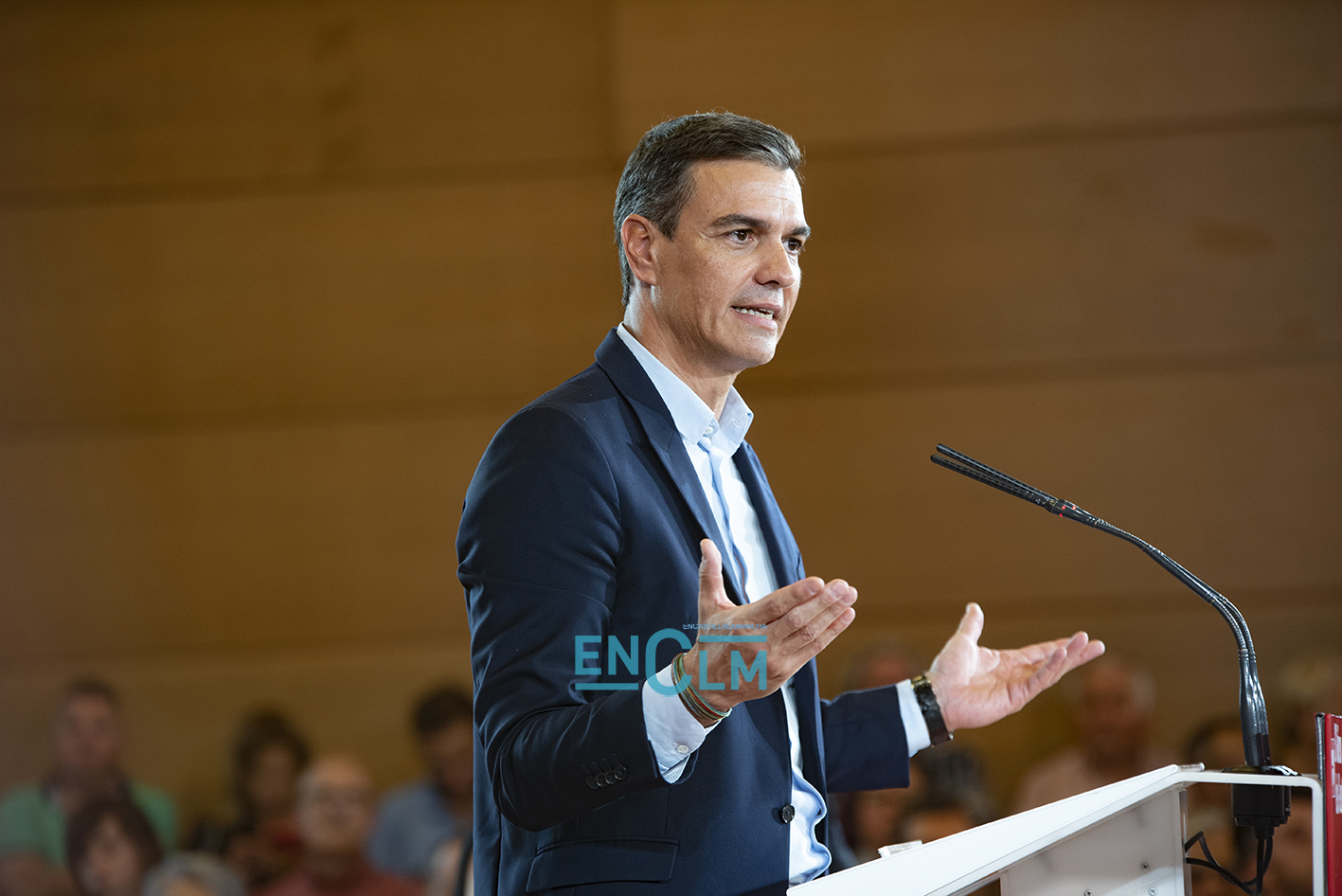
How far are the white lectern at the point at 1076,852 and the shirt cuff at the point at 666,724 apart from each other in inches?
8.9

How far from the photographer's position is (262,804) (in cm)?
366

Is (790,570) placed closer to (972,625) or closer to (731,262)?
(972,625)

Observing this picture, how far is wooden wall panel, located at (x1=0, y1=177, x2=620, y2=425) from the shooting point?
403 cm

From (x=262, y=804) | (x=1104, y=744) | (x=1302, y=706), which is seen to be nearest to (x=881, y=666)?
(x=1104, y=744)

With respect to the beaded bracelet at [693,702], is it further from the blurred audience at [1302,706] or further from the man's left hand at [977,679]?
the blurred audience at [1302,706]

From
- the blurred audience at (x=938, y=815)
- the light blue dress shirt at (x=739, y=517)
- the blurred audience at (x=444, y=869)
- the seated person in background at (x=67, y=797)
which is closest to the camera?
the light blue dress shirt at (x=739, y=517)

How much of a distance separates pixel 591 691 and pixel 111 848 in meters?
3.08

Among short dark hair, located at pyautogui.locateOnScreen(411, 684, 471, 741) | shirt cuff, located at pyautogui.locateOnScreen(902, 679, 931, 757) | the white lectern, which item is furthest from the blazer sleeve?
short dark hair, located at pyautogui.locateOnScreen(411, 684, 471, 741)

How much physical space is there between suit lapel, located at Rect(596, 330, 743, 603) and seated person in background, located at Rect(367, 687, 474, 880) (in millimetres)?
2405

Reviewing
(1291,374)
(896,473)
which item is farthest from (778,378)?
(1291,374)

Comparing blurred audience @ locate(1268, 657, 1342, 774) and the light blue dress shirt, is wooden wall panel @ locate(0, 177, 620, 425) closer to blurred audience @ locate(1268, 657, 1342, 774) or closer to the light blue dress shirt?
blurred audience @ locate(1268, 657, 1342, 774)

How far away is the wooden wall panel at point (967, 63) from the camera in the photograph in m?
3.89

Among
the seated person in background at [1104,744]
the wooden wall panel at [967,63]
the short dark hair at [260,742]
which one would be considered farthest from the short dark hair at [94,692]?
the seated person in background at [1104,744]

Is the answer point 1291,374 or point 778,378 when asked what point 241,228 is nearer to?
point 778,378
